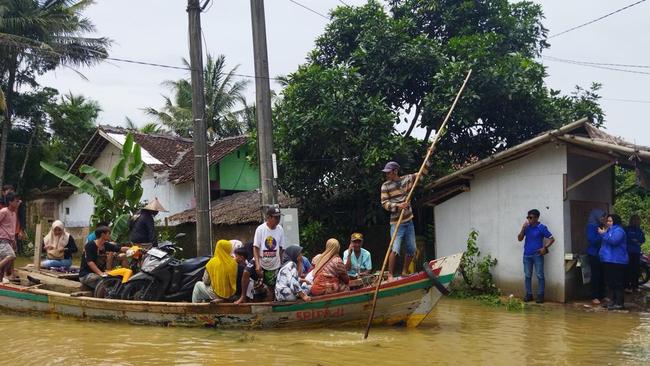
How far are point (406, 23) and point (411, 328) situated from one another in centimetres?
744

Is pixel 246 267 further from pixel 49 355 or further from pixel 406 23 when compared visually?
pixel 406 23

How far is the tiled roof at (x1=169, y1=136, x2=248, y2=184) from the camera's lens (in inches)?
805

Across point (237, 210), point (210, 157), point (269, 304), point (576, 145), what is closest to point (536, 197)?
point (576, 145)

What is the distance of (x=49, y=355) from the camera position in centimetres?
691

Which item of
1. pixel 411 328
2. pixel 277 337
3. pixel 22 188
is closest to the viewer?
pixel 277 337

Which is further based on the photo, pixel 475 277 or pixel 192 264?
pixel 475 277

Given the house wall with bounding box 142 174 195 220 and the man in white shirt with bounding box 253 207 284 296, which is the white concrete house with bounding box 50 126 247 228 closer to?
the house wall with bounding box 142 174 195 220

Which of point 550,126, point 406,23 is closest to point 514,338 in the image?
point 550,126

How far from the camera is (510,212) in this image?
35.7 feet

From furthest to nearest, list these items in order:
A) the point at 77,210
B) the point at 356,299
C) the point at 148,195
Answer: the point at 77,210 < the point at 148,195 < the point at 356,299

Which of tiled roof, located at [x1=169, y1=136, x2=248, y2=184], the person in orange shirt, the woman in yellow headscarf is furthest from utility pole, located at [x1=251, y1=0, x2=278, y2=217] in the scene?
tiled roof, located at [x1=169, y1=136, x2=248, y2=184]

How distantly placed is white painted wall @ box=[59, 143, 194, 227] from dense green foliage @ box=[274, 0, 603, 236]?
334 inches

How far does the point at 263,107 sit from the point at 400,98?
4463mm

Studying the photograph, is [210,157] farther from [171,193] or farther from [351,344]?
[351,344]
